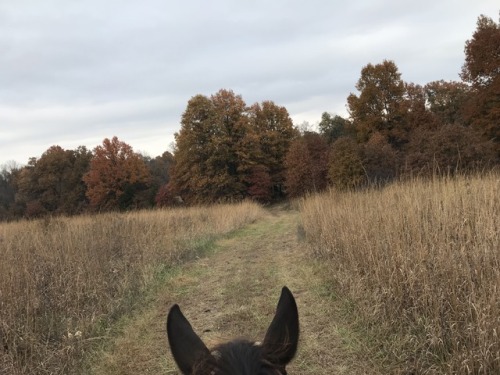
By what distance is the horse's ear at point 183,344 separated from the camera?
155cm

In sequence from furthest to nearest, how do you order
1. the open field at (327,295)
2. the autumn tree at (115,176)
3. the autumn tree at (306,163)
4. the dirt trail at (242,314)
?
1. the autumn tree at (115,176)
2. the autumn tree at (306,163)
3. the dirt trail at (242,314)
4. the open field at (327,295)

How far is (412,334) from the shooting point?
3988mm

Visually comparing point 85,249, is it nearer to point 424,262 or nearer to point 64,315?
point 64,315

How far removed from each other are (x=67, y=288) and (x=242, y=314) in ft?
8.09

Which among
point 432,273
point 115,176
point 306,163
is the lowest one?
point 432,273

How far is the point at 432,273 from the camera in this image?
165 inches

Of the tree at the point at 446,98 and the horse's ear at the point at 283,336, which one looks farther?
the tree at the point at 446,98

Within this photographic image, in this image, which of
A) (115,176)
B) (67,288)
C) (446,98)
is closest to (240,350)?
(67,288)

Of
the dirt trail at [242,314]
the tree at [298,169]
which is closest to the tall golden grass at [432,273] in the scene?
the dirt trail at [242,314]

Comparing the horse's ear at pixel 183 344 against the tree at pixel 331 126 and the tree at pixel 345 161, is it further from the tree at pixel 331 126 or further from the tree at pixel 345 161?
the tree at pixel 331 126

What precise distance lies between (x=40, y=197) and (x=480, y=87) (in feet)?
151

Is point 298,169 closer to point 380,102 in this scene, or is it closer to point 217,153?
point 217,153

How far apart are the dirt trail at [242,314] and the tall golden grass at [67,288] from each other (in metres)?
0.40

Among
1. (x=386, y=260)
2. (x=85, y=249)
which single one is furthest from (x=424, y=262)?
(x=85, y=249)
